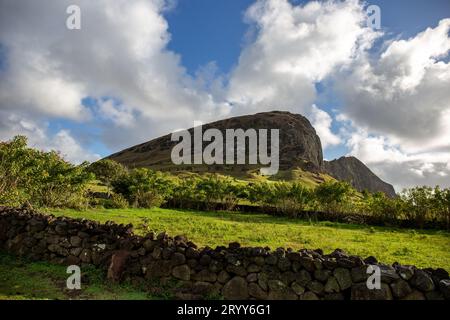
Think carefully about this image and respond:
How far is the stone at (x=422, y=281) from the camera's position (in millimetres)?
7527

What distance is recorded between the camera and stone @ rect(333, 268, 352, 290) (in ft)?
26.5

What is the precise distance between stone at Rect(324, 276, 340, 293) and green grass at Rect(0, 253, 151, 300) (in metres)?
4.45

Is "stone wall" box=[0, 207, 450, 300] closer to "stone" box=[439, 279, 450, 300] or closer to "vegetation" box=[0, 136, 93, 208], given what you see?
"stone" box=[439, 279, 450, 300]

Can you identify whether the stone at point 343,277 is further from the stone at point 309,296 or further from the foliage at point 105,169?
the foliage at point 105,169

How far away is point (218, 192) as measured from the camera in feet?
159

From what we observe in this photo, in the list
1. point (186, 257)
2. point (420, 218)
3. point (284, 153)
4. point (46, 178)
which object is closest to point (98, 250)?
point (186, 257)

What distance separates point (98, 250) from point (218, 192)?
38.0 metres

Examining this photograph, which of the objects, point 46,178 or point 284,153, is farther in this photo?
point 284,153

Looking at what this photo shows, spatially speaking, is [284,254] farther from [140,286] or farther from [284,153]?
[284,153]

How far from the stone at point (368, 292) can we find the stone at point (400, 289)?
0.11 meters

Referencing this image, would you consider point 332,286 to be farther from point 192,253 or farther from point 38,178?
point 38,178

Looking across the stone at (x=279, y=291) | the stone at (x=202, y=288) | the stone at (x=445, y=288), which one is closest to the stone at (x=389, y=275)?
the stone at (x=445, y=288)

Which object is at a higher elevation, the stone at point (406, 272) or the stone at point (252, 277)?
the stone at point (406, 272)

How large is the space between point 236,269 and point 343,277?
8.41 feet
